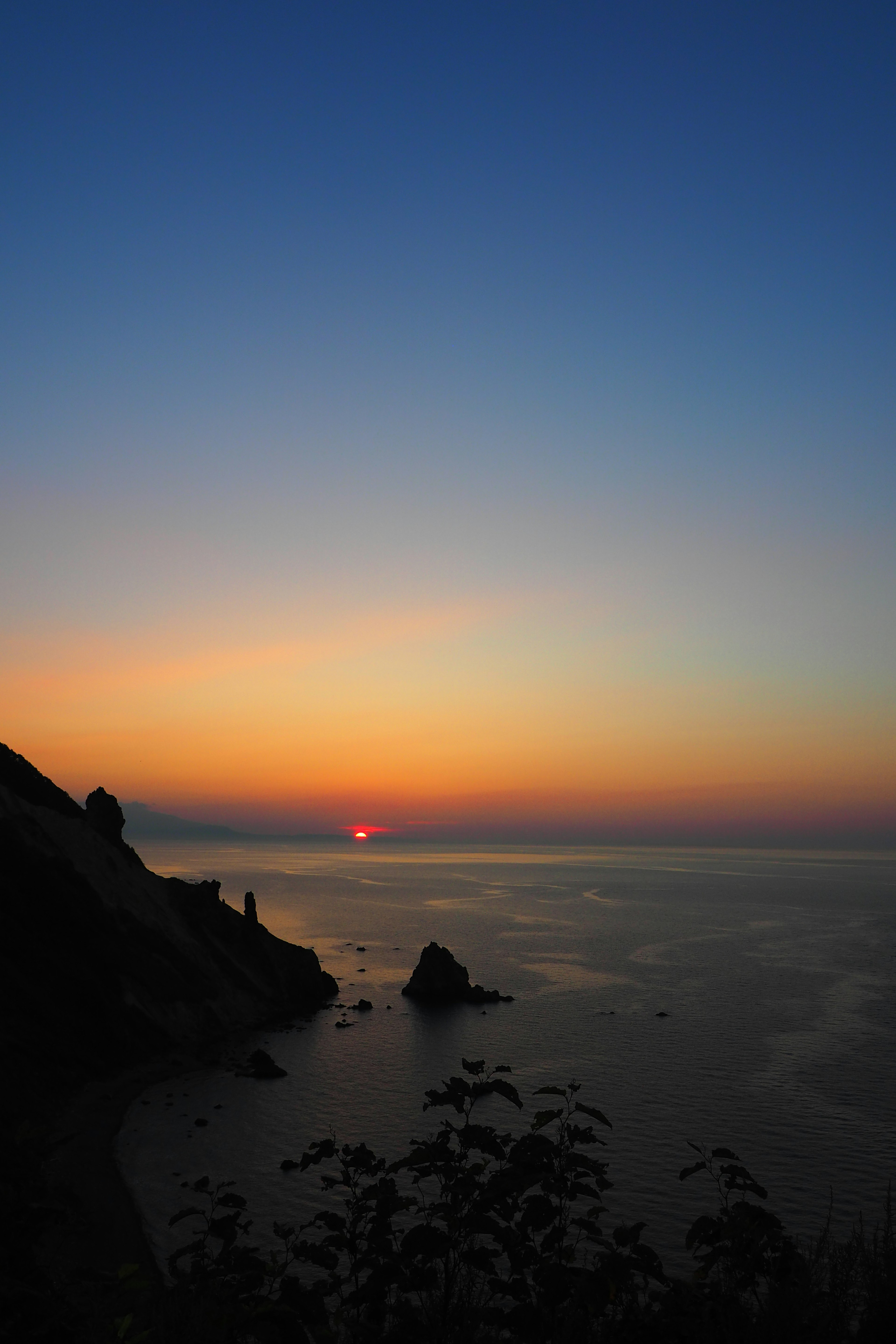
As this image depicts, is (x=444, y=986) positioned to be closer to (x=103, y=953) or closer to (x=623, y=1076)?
(x=623, y=1076)

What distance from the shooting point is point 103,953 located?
5925 centimetres

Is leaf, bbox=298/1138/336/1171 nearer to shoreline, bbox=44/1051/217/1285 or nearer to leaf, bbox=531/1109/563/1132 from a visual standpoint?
leaf, bbox=531/1109/563/1132

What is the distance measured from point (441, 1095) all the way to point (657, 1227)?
31.0 m

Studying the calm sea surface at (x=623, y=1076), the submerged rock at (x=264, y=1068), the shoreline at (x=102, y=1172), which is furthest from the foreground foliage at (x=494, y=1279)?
the submerged rock at (x=264, y=1068)

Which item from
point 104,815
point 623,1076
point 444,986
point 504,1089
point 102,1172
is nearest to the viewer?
point 504,1089

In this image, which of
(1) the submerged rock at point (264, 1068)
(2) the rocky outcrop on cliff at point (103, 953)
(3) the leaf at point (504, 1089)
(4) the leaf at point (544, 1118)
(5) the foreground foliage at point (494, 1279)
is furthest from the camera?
(1) the submerged rock at point (264, 1068)

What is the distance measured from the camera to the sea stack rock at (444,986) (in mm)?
88688

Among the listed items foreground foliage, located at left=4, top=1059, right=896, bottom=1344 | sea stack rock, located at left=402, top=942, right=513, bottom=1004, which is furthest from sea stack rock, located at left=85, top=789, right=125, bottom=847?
foreground foliage, located at left=4, top=1059, right=896, bottom=1344

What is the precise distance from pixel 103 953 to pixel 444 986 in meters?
41.9

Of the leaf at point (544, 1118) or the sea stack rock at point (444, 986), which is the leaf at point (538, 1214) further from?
the sea stack rock at point (444, 986)

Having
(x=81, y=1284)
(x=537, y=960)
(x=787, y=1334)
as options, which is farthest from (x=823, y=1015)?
(x=787, y=1334)

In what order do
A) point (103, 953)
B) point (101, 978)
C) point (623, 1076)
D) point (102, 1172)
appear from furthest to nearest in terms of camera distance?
point (623, 1076) → point (103, 953) → point (101, 978) → point (102, 1172)

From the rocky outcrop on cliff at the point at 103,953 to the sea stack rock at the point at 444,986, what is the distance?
1157cm

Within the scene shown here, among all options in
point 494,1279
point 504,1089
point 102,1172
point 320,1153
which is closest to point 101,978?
point 102,1172
